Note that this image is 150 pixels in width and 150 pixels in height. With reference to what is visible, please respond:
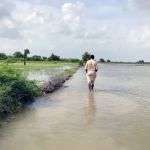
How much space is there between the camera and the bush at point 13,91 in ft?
44.1

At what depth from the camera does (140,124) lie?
1192 centimetres

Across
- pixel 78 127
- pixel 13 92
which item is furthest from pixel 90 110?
pixel 78 127

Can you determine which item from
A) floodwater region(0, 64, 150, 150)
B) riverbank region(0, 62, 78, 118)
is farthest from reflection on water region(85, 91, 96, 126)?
riverbank region(0, 62, 78, 118)

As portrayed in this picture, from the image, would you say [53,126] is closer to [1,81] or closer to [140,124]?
[140,124]

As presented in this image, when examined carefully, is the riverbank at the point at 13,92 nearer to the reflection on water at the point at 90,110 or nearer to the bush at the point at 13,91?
the bush at the point at 13,91

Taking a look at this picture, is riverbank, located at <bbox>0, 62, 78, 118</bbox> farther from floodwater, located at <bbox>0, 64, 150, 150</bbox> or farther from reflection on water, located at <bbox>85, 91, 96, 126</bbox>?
reflection on water, located at <bbox>85, 91, 96, 126</bbox>

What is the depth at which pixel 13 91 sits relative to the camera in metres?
15.1

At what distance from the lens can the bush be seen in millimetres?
13433

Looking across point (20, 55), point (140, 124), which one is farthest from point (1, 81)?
point (20, 55)

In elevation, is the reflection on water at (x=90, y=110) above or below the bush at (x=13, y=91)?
below

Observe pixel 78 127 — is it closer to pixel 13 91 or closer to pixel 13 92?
pixel 13 92

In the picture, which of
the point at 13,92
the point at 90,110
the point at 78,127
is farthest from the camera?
the point at 13,92

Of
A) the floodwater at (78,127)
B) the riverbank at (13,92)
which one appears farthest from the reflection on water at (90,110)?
the riverbank at (13,92)

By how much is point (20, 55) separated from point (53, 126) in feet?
339
